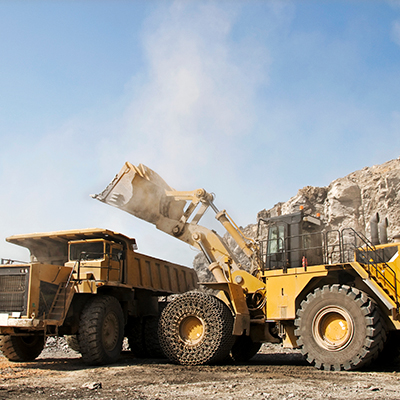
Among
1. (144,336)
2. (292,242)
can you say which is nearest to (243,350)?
(144,336)

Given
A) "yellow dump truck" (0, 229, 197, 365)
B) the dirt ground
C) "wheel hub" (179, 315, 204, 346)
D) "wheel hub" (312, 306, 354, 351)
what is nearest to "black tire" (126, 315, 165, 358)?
"yellow dump truck" (0, 229, 197, 365)

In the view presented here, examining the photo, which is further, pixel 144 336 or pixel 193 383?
pixel 144 336

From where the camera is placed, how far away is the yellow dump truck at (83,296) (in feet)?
32.7

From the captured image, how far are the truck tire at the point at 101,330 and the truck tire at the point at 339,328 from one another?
4.29 m

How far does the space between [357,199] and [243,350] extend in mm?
22055

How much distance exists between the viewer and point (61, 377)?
8320 mm

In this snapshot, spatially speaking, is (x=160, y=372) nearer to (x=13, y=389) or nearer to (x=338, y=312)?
(x=13, y=389)

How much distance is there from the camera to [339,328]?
8.89 metres

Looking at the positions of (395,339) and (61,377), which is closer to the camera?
(61,377)

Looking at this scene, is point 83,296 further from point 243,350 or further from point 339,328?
point 339,328

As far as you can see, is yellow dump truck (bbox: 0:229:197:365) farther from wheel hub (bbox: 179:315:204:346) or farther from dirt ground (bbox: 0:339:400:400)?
wheel hub (bbox: 179:315:204:346)

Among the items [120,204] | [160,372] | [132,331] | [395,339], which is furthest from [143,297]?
[395,339]

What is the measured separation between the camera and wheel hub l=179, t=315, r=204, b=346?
10.2 meters

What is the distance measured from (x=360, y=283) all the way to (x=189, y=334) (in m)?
3.85
